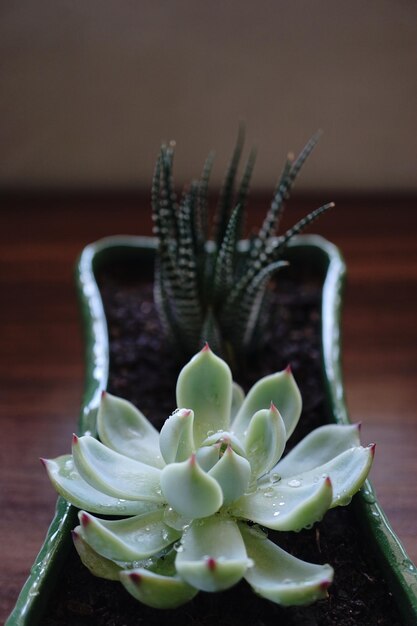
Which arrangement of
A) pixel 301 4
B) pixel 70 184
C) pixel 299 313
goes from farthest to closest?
pixel 70 184
pixel 301 4
pixel 299 313

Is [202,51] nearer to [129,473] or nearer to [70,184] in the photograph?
[70,184]

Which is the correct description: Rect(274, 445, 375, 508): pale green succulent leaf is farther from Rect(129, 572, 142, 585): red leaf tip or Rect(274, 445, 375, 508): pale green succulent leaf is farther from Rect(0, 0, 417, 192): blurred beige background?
Rect(0, 0, 417, 192): blurred beige background

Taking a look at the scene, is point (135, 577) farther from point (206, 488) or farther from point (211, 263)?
point (211, 263)

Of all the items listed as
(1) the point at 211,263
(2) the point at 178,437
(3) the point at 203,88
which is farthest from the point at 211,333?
(3) the point at 203,88

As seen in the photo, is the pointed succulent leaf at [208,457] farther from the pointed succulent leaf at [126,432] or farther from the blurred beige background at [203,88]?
the blurred beige background at [203,88]

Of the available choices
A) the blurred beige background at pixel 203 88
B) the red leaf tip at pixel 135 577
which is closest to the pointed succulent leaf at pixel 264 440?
the red leaf tip at pixel 135 577

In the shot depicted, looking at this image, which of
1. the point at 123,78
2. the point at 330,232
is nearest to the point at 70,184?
the point at 123,78
